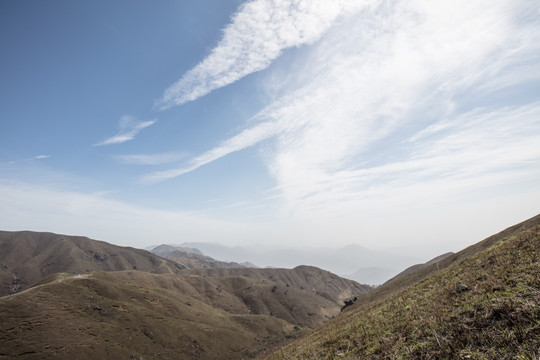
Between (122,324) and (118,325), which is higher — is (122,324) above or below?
below

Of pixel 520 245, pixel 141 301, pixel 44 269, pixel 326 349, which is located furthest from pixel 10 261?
pixel 520 245

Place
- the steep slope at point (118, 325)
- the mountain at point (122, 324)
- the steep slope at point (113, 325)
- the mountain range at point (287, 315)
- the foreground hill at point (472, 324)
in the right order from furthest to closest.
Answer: the mountain at point (122, 324) → the steep slope at point (118, 325) → the steep slope at point (113, 325) → the mountain range at point (287, 315) → the foreground hill at point (472, 324)

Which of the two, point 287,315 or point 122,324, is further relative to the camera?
point 287,315

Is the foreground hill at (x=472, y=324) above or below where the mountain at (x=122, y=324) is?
above

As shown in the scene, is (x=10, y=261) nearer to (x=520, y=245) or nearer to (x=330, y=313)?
(x=330, y=313)

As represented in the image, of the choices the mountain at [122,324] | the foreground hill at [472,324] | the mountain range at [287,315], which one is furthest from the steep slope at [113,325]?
the foreground hill at [472,324]

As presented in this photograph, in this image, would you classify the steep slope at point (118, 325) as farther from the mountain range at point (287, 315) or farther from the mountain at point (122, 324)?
the mountain range at point (287, 315)

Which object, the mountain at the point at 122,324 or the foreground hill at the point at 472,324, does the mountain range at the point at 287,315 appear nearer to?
the foreground hill at the point at 472,324

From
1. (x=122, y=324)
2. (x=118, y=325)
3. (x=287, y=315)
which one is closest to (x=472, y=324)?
(x=118, y=325)

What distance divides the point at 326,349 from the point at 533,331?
11.7m

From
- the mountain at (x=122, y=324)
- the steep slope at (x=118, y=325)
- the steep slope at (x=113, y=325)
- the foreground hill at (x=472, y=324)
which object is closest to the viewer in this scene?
the foreground hill at (x=472, y=324)

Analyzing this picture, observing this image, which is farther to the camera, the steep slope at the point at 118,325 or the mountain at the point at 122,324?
the mountain at the point at 122,324

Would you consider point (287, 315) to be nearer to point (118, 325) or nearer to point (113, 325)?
point (118, 325)

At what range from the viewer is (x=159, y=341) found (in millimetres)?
62969
